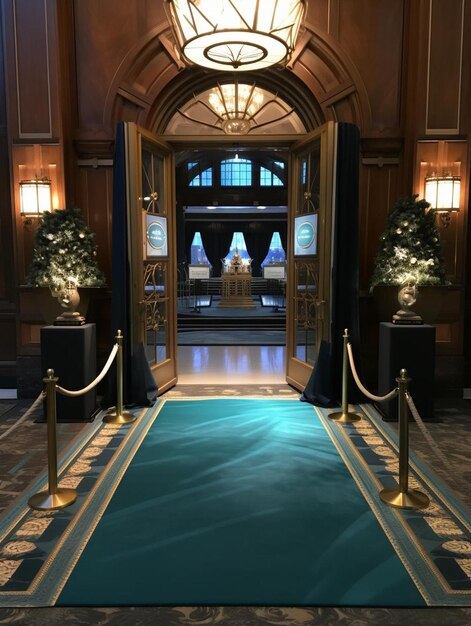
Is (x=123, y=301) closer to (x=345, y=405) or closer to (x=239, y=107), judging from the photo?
(x=345, y=405)

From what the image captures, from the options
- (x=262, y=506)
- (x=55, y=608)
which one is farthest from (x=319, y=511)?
(x=55, y=608)

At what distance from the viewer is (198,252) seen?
965 inches

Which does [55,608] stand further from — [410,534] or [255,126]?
[255,126]

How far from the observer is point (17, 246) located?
5609 millimetres

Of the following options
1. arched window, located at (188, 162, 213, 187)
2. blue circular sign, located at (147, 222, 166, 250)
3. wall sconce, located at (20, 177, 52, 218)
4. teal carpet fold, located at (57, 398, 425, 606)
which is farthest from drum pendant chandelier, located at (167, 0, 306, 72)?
arched window, located at (188, 162, 213, 187)

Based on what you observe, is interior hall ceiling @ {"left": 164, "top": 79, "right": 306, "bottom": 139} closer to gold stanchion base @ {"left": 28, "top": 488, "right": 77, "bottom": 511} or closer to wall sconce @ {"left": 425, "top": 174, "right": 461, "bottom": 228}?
wall sconce @ {"left": 425, "top": 174, "right": 461, "bottom": 228}

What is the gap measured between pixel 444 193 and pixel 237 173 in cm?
1824

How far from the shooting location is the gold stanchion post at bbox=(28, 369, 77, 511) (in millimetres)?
3035

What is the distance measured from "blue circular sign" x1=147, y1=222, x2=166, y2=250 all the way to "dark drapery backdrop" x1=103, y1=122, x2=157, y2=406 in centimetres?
41

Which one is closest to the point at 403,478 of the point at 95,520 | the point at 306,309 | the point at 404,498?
the point at 404,498

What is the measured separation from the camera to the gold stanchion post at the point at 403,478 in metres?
3.02

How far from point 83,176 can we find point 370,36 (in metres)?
3.56

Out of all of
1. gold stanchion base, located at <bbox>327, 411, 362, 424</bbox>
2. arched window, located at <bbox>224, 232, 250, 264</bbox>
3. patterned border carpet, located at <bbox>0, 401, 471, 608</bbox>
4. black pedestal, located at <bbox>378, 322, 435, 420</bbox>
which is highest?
arched window, located at <bbox>224, 232, 250, 264</bbox>

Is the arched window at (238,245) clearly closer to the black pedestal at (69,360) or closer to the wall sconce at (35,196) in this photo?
the wall sconce at (35,196)
